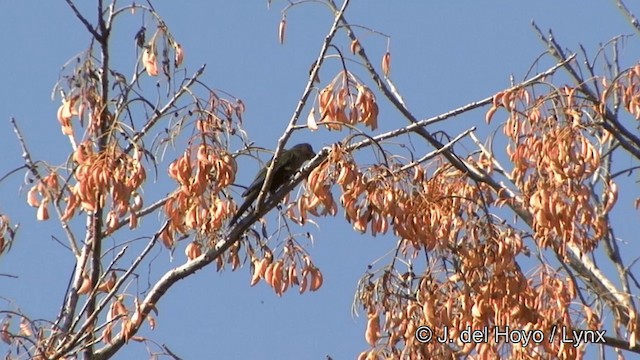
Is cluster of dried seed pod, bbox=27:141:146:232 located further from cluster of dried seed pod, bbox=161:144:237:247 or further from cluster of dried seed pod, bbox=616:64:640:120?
cluster of dried seed pod, bbox=616:64:640:120

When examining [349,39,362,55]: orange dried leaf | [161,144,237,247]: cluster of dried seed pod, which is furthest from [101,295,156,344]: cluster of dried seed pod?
[349,39,362,55]: orange dried leaf

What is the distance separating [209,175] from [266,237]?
76 cm

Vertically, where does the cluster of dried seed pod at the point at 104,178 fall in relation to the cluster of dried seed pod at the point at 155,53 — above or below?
below

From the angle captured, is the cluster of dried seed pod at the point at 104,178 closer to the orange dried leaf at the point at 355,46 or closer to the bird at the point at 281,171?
the bird at the point at 281,171

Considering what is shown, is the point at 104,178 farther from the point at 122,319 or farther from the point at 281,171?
the point at 281,171

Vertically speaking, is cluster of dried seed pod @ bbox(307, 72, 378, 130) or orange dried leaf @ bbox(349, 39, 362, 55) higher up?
orange dried leaf @ bbox(349, 39, 362, 55)

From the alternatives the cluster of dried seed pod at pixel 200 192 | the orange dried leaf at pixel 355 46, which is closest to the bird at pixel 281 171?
the cluster of dried seed pod at pixel 200 192

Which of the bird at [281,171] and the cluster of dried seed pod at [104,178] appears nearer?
the cluster of dried seed pod at [104,178]

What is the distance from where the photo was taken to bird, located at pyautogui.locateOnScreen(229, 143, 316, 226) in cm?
532

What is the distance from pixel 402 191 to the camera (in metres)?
4.80

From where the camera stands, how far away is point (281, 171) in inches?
247

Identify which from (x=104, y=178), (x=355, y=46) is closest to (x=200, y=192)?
(x=104, y=178)

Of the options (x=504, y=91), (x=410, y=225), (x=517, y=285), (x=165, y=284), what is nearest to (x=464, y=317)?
(x=517, y=285)

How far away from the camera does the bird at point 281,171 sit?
5.32 meters
